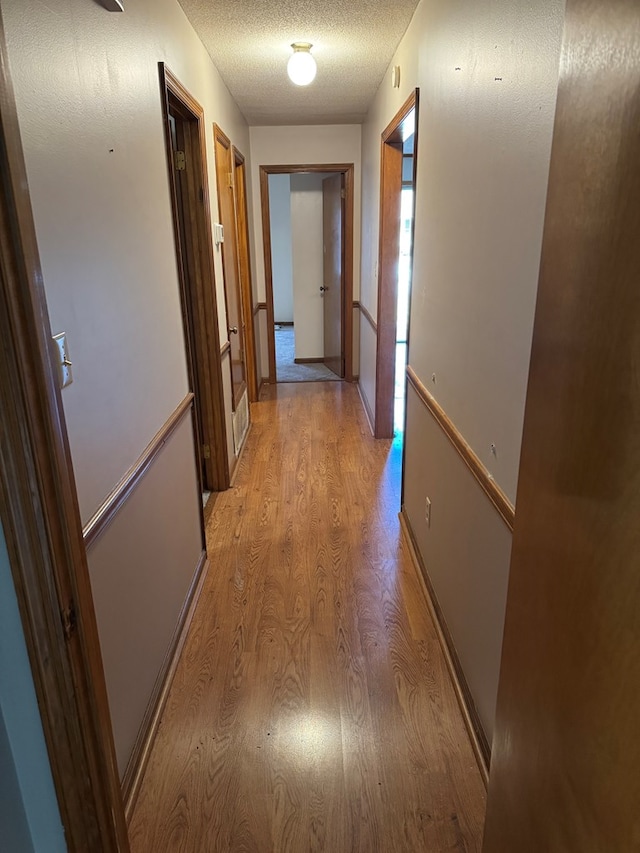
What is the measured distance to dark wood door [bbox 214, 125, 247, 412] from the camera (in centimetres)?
335

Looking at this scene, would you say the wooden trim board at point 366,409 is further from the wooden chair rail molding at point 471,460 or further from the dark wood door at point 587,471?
the dark wood door at point 587,471

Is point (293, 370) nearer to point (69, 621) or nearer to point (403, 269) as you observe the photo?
point (403, 269)

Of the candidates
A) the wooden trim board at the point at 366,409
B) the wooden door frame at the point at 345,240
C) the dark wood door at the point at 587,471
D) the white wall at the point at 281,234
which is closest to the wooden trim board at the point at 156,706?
the dark wood door at the point at 587,471

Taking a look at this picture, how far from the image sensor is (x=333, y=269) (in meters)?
5.71

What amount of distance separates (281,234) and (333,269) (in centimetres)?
306

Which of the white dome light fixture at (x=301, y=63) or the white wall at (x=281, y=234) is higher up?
the white dome light fixture at (x=301, y=63)

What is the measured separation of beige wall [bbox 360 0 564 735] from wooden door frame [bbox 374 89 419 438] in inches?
39.8

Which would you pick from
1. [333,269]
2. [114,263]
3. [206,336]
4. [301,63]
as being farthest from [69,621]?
[333,269]

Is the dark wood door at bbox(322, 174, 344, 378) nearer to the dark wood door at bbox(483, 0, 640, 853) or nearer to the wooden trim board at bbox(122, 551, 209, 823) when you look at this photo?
the wooden trim board at bbox(122, 551, 209, 823)

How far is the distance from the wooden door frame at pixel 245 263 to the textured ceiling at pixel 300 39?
51cm

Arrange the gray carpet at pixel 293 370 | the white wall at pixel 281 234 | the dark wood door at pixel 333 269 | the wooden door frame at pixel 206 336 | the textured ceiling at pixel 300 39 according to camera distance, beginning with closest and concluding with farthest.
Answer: the textured ceiling at pixel 300 39 → the wooden door frame at pixel 206 336 → the dark wood door at pixel 333 269 → the gray carpet at pixel 293 370 → the white wall at pixel 281 234

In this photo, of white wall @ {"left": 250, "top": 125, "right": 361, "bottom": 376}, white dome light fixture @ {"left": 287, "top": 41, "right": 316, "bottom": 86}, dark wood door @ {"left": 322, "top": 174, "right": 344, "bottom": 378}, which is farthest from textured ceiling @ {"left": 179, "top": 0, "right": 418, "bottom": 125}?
dark wood door @ {"left": 322, "top": 174, "right": 344, "bottom": 378}

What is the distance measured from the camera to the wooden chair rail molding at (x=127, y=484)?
129 cm

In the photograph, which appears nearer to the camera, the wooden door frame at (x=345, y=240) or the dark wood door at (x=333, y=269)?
the wooden door frame at (x=345, y=240)
